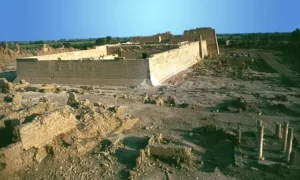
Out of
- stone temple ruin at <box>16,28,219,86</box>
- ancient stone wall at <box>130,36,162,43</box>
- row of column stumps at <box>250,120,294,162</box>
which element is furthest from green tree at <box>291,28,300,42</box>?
row of column stumps at <box>250,120,294,162</box>

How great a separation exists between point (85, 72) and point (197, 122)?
36.4 ft

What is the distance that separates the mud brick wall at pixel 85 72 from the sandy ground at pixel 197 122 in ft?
3.25

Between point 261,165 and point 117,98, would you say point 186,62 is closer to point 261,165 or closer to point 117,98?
point 117,98

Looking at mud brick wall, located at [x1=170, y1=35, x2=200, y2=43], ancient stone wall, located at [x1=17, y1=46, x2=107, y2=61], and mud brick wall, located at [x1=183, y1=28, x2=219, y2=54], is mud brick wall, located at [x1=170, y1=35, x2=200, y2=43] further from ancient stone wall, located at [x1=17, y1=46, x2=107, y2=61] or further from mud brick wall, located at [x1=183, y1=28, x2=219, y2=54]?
ancient stone wall, located at [x1=17, y1=46, x2=107, y2=61]

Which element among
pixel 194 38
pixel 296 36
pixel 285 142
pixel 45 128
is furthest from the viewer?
pixel 296 36

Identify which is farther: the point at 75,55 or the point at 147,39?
the point at 147,39

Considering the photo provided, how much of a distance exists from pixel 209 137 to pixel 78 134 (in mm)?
4716

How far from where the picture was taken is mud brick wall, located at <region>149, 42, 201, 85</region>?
64.6 feet

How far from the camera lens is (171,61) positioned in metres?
23.4

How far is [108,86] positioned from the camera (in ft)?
63.8

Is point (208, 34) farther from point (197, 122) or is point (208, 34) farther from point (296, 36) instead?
point (197, 122)

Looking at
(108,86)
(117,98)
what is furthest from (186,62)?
(117,98)

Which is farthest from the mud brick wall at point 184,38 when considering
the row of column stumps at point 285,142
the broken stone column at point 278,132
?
the row of column stumps at point 285,142

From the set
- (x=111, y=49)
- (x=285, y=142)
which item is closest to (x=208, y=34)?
(x=111, y=49)
